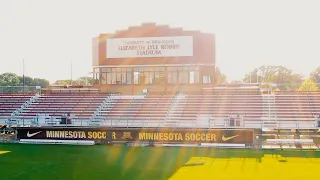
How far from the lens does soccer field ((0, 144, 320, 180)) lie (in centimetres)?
1847

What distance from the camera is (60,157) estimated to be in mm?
24188

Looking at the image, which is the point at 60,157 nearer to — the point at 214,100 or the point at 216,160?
the point at 216,160

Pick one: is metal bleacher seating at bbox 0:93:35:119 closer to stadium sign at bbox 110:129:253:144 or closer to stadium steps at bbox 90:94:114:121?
stadium steps at bbox 90:94:114:121

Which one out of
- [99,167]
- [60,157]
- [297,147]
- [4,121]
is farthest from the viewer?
[4,121]

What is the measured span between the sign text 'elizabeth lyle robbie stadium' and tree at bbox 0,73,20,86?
281ft

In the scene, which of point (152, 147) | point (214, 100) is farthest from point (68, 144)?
point (214, 100)

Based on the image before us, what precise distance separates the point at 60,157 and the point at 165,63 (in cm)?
2053

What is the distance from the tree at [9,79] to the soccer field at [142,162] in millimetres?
97730

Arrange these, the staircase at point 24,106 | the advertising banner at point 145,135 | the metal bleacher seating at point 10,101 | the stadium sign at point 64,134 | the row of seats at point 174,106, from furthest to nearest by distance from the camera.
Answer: the metal bleacher seating at point 10,101
the staircase at point 24,106
the row of seats at point 174,106
the stadium sign at point 64,134
the advertising banner at point 145,135

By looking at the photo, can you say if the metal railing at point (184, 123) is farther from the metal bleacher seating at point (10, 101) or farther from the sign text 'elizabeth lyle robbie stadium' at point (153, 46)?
the sign text 'elizabeth lyle robbie stadium' at point (153, 46)

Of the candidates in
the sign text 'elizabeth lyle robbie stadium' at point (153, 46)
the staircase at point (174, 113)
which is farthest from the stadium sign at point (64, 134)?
the sign text 'elizabeth lyle robbie stadium' at point (153, 46)

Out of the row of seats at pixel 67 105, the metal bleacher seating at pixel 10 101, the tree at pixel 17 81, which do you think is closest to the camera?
the row of seats at pixel 67 105

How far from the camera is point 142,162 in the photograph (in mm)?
22109

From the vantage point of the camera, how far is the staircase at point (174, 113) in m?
34.4
